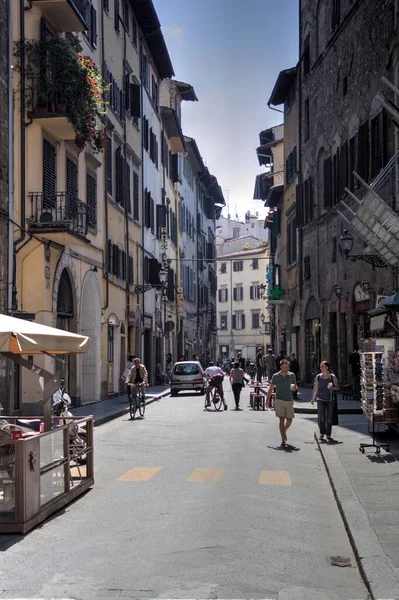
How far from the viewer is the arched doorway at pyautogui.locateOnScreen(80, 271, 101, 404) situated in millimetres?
29953

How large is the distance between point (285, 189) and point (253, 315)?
5731 centimetres

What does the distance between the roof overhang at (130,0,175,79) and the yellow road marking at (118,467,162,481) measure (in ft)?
94.8

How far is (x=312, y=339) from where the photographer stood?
3869 centimetres

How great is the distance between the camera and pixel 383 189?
69.1 ft

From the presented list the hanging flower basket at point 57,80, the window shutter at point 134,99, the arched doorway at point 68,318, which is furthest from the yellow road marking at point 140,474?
the window shutter at point 134,99

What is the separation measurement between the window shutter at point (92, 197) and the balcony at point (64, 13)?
5328 mm

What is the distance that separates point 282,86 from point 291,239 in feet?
25.2

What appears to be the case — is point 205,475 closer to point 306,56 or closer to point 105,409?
point 105,409

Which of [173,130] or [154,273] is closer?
[154,273]

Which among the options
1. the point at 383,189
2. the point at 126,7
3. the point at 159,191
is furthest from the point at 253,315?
the point at 383,189

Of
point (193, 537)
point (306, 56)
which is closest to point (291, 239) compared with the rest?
point (306, 56)

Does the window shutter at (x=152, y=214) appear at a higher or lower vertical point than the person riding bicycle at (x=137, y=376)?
higher

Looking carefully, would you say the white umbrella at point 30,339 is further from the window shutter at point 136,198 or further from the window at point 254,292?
the window at point 254,292

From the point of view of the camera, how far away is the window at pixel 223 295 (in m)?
106
